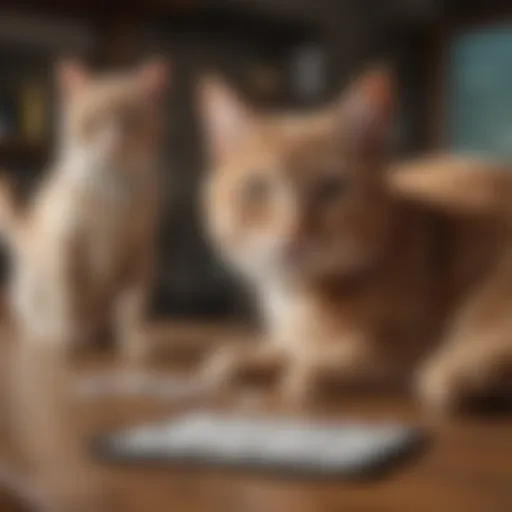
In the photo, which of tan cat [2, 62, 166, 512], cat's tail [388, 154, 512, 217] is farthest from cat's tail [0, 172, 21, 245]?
cat's tail [388, 154, 512, 217]

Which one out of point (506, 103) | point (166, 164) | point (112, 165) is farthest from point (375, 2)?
point (112, 165)

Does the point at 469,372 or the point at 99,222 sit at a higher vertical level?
the point at 99,222

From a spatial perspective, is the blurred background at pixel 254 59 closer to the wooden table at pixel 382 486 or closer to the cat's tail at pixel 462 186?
the cat's tail at pixel 462 186

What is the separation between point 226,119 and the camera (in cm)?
99

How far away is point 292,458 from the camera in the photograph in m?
0.67

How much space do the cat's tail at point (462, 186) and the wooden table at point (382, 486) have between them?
0.25 metres

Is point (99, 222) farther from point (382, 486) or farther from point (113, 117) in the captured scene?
point (382, 486)

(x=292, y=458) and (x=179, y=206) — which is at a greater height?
(x=179, y=206)

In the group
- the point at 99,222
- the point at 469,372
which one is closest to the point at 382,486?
the point at 469,372

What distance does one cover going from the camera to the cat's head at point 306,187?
908 millimetres

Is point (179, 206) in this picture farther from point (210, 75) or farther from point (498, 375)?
point (498, 375)

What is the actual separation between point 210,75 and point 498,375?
141 cm

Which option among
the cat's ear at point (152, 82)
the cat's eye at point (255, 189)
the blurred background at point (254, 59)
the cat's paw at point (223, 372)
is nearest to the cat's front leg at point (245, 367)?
the cat's paw at point (223, 372)

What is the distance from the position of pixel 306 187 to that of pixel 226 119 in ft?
0.42
